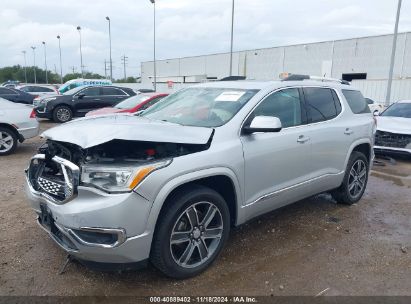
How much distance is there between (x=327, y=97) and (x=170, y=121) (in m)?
2.25

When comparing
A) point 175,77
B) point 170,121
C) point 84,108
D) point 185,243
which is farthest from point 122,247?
point 175,77

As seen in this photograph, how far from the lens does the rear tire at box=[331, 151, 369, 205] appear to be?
515 centimetres

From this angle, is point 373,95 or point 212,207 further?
point 373,95

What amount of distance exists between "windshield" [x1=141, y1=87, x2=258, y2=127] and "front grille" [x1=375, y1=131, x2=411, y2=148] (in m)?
5.82

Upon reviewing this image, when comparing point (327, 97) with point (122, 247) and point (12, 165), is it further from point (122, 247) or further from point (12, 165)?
point (12, 165)

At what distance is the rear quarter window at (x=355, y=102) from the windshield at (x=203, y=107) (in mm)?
2012

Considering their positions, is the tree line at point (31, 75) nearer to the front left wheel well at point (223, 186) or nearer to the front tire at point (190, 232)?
the front left wheel well at point (223, 186)

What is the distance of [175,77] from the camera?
239ft

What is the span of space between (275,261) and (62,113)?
13.2 m

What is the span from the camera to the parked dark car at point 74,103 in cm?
1468

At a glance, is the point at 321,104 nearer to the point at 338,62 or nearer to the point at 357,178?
the point at 357,178

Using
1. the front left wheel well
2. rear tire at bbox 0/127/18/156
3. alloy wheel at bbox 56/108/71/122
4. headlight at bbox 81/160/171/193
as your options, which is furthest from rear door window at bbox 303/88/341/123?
alloy wheel at bbox 56/108/71/122

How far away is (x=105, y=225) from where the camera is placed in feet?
8.94

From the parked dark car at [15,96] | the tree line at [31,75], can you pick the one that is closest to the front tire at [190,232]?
the parked dark car at [15,96]
